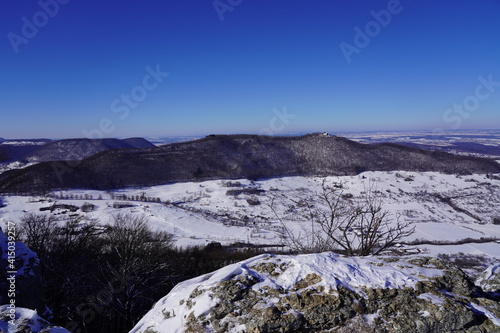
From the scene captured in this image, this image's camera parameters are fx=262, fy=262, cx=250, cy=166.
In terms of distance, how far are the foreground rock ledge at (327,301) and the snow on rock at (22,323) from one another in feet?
4.47

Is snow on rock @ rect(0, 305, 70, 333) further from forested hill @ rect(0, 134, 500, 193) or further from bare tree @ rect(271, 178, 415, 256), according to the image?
forested hill @ rect(0, 134, 500, 193)

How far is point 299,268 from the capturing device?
488 cm

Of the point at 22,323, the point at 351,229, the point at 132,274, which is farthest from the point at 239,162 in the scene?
the point at 22,323

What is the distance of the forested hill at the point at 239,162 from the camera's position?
8706 cm

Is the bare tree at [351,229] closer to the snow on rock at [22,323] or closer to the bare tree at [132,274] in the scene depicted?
the snow on rock at [22,323]

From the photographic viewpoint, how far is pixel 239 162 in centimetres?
11219

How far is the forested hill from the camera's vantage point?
87.1 meters

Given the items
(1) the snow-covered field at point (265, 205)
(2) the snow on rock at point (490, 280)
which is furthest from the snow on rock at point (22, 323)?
(1) the snow-covered field at point (265, 205)

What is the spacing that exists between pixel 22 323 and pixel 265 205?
6644cm

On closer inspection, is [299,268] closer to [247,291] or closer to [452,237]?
[247,291]

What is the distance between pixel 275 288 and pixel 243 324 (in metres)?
0.84

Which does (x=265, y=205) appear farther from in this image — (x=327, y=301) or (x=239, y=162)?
(x=327, y=301)

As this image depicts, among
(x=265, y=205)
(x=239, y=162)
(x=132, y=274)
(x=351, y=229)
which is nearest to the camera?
(x=351, y=229)

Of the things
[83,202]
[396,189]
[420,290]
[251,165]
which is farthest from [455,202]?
[83,202]
